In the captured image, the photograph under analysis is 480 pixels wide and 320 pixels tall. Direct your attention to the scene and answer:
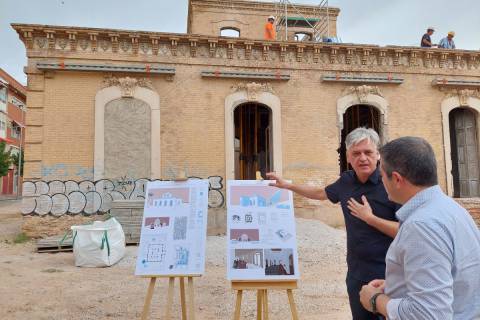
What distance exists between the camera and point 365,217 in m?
2.84

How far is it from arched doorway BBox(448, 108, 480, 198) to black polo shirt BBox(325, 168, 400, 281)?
14771 millimetres

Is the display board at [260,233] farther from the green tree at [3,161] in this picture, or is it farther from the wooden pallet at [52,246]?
the green tree at [3,161]

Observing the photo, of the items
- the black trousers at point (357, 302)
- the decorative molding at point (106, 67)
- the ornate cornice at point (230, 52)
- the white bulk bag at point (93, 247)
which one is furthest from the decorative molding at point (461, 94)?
the black trousers at point (357, 302)

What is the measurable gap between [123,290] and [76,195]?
6186 millimetres

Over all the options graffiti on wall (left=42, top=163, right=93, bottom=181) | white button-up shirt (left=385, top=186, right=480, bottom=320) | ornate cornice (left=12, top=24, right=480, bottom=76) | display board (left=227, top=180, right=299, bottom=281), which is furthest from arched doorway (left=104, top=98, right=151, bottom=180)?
white button-up shirt (left=385, top=186, right=480, bottom=320)

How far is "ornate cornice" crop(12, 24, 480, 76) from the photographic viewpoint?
40.1 feet

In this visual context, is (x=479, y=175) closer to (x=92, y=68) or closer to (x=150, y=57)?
(x=150, y=57)

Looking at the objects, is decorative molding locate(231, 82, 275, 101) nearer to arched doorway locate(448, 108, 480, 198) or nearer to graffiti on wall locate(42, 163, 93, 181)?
graffiti on wall locate(42, 163, 93, 181)

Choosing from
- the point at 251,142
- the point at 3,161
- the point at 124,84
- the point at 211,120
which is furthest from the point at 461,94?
the point at 3,161

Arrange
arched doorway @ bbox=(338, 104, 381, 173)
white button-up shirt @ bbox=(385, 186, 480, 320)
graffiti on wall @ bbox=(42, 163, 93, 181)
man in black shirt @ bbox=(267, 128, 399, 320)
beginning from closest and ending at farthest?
white button-up shirt @ bbox=(385, 186, 480, 320) → man in black shirt @ bbox=(267, 128, 399, 320) → graffiti on wall @ bbox=(42, 163, 93, 181) → arched doorway @ bbox=(338, 104, 381, 173)

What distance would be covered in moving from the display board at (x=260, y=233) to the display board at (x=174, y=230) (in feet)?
1.28

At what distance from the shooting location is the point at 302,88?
545 inches

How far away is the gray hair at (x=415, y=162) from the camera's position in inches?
68.2

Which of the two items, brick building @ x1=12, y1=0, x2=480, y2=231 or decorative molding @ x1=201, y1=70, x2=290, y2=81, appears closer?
brick building @ x1=12, y1=0, x2=480, y2=231
